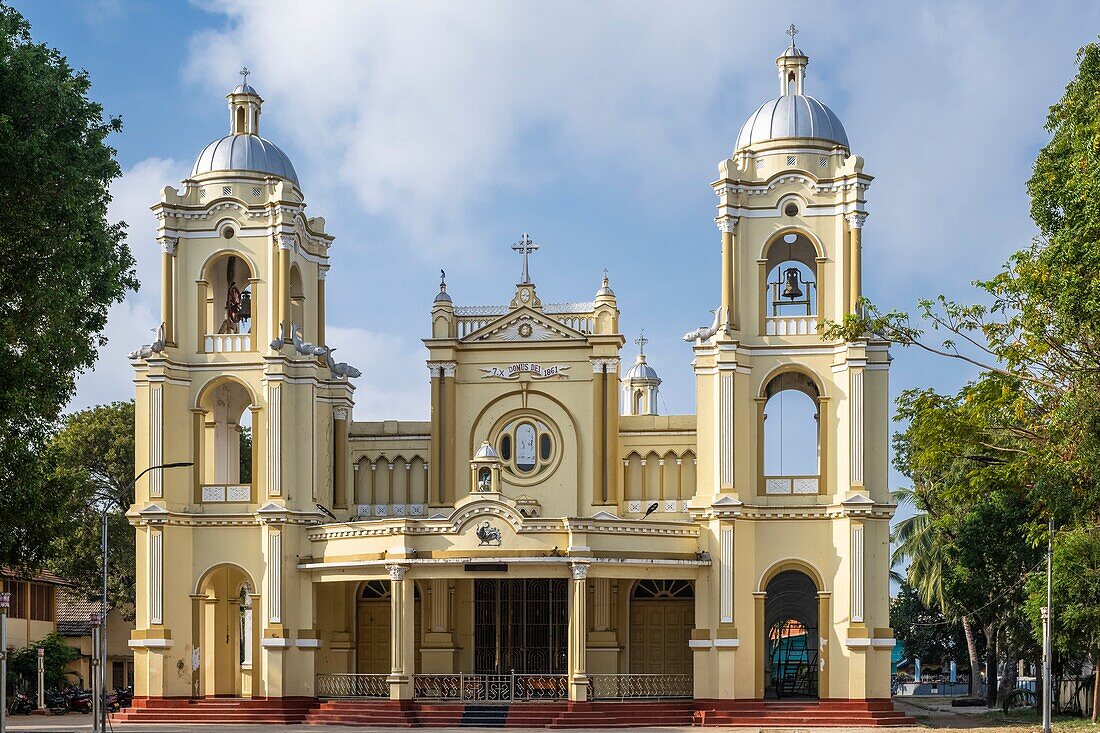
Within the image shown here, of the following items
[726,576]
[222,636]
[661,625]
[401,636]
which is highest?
[726,576]

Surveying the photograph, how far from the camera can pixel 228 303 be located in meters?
54.7

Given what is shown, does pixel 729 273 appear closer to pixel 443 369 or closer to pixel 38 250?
pixel 443 369

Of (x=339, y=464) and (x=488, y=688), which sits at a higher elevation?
(x=339, y=464)

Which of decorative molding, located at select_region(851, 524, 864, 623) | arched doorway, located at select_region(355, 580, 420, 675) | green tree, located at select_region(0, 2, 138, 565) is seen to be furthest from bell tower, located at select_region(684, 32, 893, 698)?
green tree, located at select_region(0, 2, 138, 565)

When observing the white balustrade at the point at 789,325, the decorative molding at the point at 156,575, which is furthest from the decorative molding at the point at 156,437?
the white balustrade at the point at 789,325

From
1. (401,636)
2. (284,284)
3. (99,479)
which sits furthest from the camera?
(99,479)

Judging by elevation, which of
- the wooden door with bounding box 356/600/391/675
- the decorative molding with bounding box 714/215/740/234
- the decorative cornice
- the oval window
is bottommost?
the wooden door with bounding box 356/600/391/675

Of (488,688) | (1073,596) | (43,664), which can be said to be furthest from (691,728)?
(43,664)

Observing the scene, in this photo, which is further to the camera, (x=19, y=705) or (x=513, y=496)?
(x=19, y=705)

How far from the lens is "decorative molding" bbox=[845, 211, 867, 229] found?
163ft

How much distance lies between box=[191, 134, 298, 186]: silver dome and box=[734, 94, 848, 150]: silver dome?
48.1ft

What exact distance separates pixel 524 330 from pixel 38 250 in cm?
2397

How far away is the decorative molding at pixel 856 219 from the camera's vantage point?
49.6 meters

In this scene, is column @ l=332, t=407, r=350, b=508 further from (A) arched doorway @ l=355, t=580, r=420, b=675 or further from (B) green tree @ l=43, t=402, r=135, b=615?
(B) green tree @ l=43, t=402, r=135, b=615
